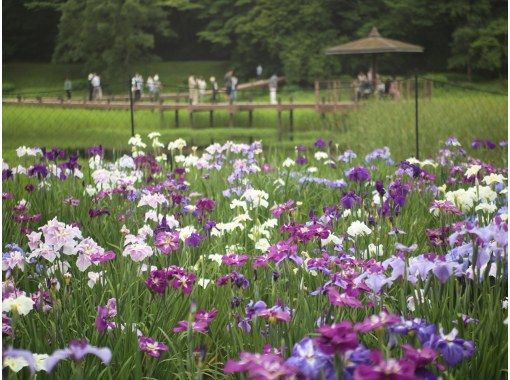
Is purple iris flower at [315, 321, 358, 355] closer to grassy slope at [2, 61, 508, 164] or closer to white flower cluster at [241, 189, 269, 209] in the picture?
white flower cluster at [241, 189, 269, 209]

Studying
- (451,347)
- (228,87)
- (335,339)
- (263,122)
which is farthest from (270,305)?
(228,87)

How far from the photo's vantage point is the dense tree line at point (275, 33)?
931 inches

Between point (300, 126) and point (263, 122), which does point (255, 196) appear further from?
point (263, 122)

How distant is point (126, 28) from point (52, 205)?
21568mm

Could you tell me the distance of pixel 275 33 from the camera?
84.2 feet

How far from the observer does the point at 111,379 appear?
1.79m

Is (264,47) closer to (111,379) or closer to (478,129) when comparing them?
(478,129)

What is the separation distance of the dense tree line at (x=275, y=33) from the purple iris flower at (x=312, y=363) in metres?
22.2

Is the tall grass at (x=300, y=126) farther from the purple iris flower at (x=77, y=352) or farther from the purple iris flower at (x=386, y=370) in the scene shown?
the purple iris flower at (x=386, y=370)

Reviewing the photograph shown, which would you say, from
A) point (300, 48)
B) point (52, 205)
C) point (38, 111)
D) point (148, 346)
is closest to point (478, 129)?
point (52, 205)

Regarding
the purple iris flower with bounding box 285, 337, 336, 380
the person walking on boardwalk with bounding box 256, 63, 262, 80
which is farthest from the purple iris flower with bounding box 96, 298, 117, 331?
the person walking on boardwalk with bounding box 256, 63, 262, 80

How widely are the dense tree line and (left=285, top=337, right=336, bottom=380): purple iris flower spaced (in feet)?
72.7

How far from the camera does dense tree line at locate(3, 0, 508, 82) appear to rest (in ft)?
77.6

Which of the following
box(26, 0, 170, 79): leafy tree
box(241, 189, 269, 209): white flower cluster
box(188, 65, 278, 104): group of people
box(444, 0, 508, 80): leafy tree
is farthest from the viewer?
box(444, 0, 508, 80): leafy tree
